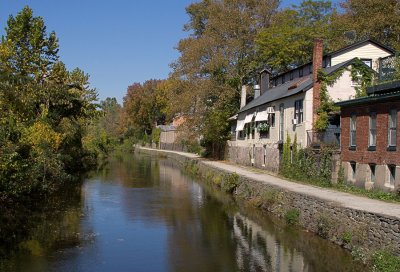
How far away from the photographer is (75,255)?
1620 cm

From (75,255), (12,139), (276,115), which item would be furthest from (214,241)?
(276,115)

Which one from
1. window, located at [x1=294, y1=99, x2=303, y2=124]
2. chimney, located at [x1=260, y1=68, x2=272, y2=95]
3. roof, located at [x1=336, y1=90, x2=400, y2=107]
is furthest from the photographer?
chimney, located at [x1=260, y1=68, x2=272, y2=95]

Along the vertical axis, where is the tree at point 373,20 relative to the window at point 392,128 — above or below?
above

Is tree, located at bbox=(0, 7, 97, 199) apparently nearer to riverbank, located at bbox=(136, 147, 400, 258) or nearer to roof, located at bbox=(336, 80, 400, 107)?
riverbank, located at bbox=(136, 147, 400, 258)

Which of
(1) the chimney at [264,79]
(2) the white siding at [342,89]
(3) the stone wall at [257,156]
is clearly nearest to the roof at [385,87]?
(2) the white siding at [342,89]

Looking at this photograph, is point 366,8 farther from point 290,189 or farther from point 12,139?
point 12,139

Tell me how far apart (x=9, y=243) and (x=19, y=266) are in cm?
310

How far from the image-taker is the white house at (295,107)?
29.8 m

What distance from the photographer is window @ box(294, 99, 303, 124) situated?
102ft

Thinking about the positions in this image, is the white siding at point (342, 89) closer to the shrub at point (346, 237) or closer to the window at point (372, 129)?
the window at point (372, 129)

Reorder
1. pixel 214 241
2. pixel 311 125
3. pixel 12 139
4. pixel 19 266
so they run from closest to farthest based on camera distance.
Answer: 1. pixel 19 266
2. pixel 214 241
3. pixel 12 139
4. pixel 311 125

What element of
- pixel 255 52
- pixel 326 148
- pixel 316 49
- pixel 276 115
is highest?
pixel 255 52

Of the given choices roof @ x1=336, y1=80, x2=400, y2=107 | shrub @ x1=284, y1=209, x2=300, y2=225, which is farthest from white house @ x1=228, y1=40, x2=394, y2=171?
shrub @ x1=284, y1=209, x2=300, y2=225

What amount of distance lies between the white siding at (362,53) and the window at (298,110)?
433 cm
